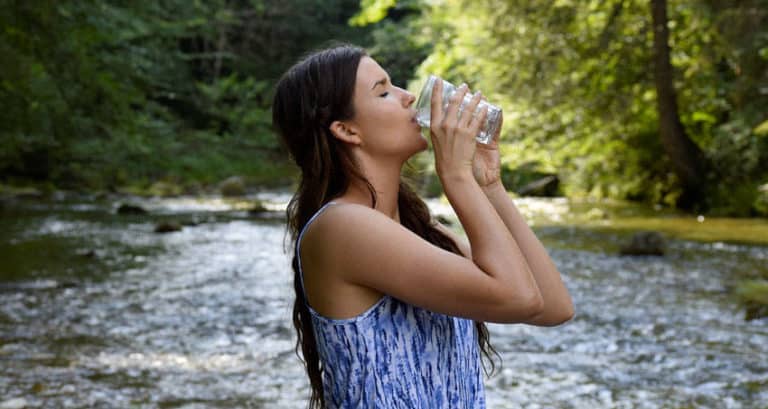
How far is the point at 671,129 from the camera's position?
1584 centimetres

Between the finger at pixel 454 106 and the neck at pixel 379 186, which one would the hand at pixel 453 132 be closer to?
the finger at pixel 454 106

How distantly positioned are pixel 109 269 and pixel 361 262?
876 cm

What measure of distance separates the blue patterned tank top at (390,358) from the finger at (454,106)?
0.97ft

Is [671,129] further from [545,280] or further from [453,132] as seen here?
[453,132]

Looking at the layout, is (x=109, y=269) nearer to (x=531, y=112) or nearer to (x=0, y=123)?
(x=0, y=123)

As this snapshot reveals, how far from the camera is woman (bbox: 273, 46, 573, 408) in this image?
68.1 inches

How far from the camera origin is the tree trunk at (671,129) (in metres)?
15.1

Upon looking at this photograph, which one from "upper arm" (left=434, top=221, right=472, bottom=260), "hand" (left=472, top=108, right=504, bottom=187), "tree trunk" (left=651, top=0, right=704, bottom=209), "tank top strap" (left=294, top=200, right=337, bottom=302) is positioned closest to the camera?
"tank top strap" (left=294, top=200, right=337, bottom=302)

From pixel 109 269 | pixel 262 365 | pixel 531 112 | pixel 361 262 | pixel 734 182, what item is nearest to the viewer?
pixel 361 262

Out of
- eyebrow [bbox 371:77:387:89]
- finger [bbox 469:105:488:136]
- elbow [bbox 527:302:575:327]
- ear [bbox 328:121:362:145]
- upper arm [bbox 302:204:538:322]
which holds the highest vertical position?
eyebrow [bbox 371:77:387:89]

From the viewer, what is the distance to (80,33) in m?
11.2

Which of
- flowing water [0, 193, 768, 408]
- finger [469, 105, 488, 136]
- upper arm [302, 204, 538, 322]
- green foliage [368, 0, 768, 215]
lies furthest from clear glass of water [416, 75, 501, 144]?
green foliage [368, 0, 768, 215]

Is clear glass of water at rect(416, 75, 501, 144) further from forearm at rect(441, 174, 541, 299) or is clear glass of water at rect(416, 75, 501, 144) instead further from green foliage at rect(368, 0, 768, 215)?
green foliage at rect(368, 0, 768, 215)

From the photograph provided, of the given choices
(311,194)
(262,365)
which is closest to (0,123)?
(262,365)
